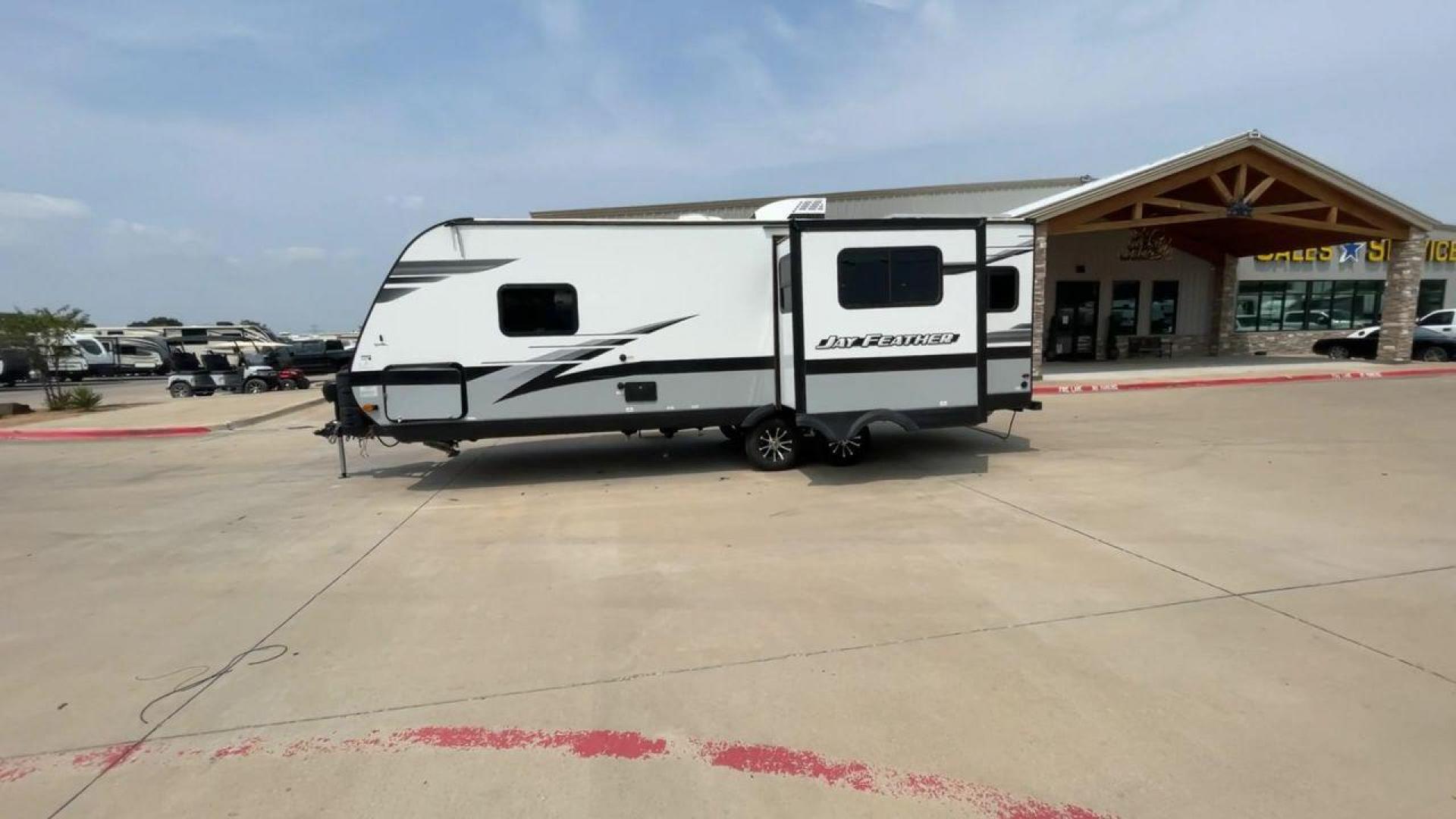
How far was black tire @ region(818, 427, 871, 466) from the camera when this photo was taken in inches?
327

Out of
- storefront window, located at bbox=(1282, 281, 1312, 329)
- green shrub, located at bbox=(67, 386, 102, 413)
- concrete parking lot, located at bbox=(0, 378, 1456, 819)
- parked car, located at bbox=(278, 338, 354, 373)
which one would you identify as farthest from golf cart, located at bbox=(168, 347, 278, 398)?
storefront window, located at bbox=(1282, 281, 1312, 329)

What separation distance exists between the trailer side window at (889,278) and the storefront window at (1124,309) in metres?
17.7

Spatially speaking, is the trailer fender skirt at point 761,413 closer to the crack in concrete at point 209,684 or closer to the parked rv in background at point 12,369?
the crack in concrete at point 209,684

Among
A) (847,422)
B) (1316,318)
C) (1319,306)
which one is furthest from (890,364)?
(1319,306)

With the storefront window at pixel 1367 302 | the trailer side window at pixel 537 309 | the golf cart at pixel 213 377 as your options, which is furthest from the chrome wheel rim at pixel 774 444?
the storefront window at pixel 1367 302

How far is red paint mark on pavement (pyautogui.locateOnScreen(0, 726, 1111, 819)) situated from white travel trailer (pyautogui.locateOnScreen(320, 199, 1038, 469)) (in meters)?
4.76

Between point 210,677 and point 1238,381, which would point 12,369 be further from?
point 1238,381

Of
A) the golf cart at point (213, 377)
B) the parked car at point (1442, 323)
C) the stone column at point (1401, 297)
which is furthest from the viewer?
the golf cart at point (213, 377)

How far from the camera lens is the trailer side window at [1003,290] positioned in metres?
8.63

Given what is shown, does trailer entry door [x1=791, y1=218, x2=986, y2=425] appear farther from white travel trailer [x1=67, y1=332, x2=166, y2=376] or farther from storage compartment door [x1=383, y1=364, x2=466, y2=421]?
white travel trailer [x1=67, y1=332, x2=166, y2=376]

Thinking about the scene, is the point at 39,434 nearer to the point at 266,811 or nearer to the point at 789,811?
the point at 266,811

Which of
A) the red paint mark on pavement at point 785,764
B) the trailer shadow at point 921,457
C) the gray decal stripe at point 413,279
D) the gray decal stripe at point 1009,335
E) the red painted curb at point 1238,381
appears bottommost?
the red paint mark on pavement at point 785,764

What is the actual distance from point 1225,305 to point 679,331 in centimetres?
2246

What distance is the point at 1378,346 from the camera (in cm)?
1997
